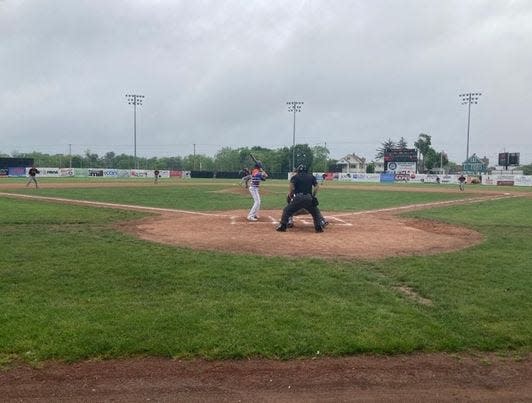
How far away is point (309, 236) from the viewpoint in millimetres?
11633

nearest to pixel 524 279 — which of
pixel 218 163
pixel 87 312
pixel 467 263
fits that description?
pixel 467 263

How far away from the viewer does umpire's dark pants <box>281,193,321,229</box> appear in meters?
12.3

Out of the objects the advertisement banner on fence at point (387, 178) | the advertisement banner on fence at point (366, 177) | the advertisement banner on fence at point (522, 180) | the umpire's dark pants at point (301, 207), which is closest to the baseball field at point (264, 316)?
the umpire's dark pants at point (301, 207)

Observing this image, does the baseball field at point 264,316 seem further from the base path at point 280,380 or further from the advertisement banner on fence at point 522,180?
the advertisement banner on fence at point 522,180

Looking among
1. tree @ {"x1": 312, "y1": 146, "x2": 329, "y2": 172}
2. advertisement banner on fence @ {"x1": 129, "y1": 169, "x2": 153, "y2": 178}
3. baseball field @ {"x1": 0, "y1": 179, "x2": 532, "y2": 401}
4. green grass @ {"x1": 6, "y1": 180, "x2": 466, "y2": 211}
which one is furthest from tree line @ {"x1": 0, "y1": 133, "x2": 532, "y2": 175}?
baseball field @ {"x1": 0, "y1": 179, "x2": 532, "y2": 401}

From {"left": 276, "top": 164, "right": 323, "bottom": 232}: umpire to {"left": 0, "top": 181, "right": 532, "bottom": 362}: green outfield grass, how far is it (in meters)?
3.44

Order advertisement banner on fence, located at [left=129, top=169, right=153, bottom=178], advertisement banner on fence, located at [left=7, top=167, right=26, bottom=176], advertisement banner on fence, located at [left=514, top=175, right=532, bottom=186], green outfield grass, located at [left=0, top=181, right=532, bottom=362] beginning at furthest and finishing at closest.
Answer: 1. advertisement banner on fence, located at [left=129, top=169, right=153, bottom=178]
2. advertisement banner on fence, located at [left=7, top=167, right=26, bottom=176]
3. advertisement banner on fence, located at [left=514, top=175, right=532, bottom=186]
4. green outfield grass, located at [left=0, top=181, right=532, bottom=362]

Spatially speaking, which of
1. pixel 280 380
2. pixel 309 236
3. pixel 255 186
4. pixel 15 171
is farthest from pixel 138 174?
pixel 280 380

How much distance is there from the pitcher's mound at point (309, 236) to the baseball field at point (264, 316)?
0.11 metres

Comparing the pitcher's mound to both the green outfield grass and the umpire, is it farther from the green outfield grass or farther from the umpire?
the green outfield grass

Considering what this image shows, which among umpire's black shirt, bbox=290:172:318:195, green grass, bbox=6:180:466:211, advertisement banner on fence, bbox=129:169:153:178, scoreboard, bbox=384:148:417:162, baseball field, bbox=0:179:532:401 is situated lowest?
baseball field, bbox=0:179:532:401

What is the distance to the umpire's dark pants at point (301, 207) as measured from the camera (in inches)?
485

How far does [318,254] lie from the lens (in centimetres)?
951

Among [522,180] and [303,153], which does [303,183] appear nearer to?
[522,180]
